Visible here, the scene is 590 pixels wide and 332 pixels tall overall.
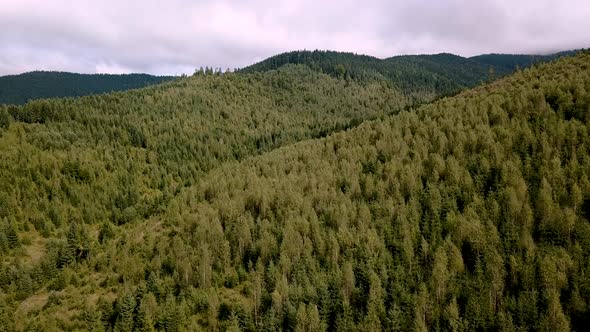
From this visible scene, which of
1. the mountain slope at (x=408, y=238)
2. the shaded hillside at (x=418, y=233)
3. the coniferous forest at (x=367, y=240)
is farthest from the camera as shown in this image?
the coniferous forest at (x=367, y=240)

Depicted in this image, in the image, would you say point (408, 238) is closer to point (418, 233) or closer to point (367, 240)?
point (418, 233)

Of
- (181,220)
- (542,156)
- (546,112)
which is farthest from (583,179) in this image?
(181,220)

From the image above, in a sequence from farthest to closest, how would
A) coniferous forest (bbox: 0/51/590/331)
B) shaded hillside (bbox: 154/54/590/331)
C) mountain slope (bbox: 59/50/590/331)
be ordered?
coniferous forest (bbox: 0/51/590/331), mountain slope (bbox: 59/50/590/331), shaded hillside (bbox: 154/54/590/331)

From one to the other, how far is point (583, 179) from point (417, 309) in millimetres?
57155

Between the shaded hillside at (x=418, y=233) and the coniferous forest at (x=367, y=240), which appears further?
the coniferous forest at (x=367, y=240)

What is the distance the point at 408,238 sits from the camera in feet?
358

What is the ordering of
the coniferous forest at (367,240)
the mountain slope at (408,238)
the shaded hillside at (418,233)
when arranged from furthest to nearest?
1. the coniferous forest at (367,240)
2. the mountain slope at (408,238)
3. the shaded hillside at (418,233)

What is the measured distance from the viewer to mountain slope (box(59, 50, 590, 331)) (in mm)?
92062

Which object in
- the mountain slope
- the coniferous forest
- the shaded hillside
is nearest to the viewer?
the shaded hillside

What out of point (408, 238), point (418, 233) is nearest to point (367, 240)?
point (408, 238)

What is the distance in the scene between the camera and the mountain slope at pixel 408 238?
9206cm

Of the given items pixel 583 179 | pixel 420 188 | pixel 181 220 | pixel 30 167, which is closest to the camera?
pixel 583 179

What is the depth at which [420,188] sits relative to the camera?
127750 mm

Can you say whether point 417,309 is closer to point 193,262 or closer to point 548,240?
point 548,240
